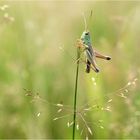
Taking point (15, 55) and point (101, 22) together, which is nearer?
point (15, 55)

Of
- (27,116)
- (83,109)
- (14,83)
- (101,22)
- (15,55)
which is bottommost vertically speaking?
(83,109)

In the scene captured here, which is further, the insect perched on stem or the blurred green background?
the blurred green background

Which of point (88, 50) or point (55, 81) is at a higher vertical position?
point (55, 81)

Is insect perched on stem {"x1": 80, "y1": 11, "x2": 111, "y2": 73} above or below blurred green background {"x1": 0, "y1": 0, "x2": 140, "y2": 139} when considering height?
below

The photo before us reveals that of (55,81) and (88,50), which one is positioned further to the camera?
(55,81)

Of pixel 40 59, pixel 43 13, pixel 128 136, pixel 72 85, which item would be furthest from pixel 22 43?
pixel 43 13

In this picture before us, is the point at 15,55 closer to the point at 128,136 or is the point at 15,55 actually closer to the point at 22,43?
the point at 22,43

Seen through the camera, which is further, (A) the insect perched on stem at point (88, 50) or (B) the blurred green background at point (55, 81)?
(B) the blurred green background at point (55, 81)

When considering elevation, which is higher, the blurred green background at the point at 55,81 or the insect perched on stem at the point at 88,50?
the blurred green background at the point at 55,81
